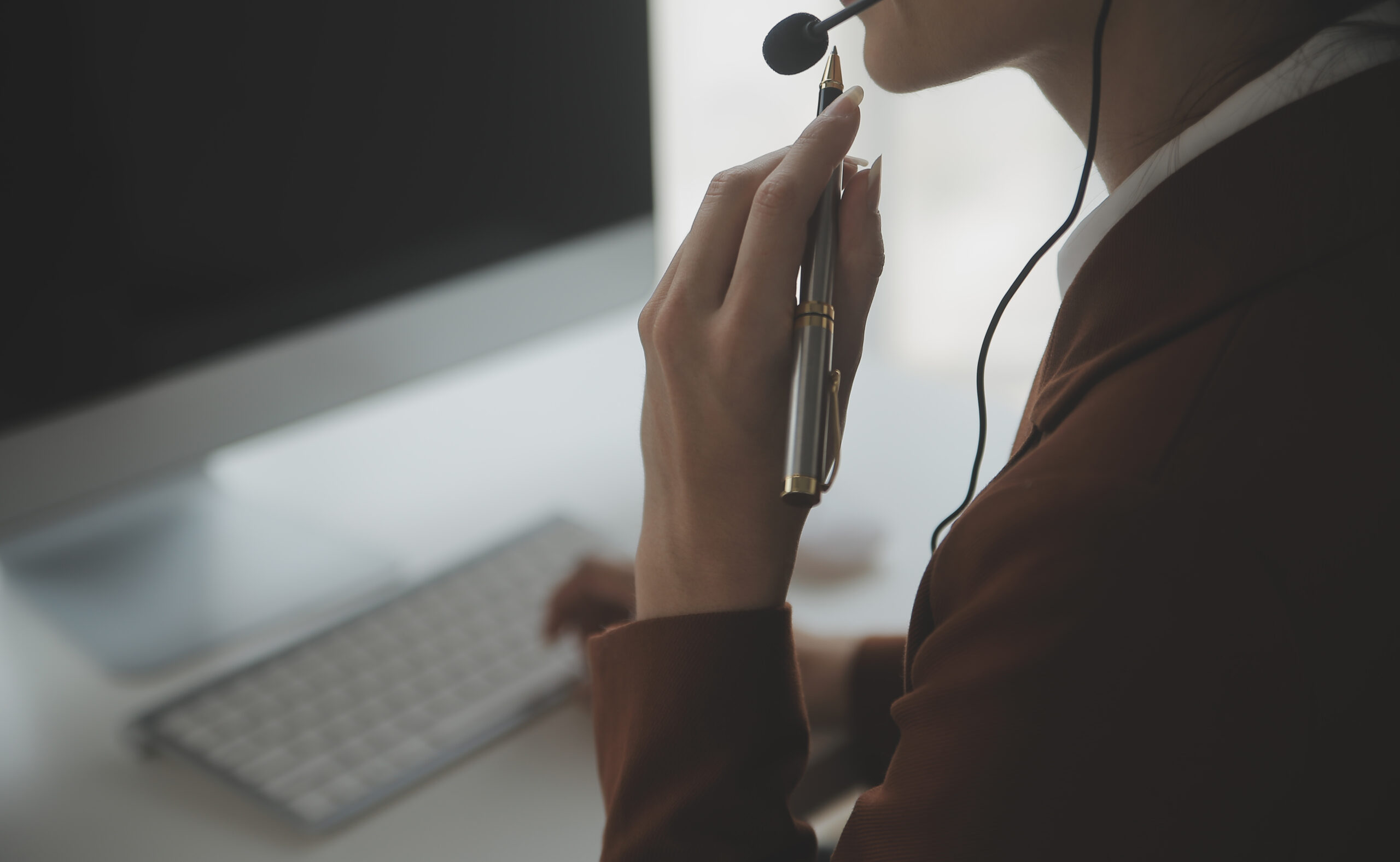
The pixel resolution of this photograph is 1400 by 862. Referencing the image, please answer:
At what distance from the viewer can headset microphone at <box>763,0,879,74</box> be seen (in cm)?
57

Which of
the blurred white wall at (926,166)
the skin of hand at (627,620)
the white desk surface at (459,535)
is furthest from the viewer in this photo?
the blurred white wall at (926,166)

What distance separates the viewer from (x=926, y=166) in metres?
2.13

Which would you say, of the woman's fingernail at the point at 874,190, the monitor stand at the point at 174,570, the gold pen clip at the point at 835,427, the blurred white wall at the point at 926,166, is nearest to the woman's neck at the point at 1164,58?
the woman's fingernail at the point at 874,190

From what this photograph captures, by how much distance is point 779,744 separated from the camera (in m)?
0.51

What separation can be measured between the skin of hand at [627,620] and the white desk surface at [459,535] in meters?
0.04

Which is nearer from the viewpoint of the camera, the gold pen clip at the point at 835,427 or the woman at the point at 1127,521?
the woman at the point at 1127,521

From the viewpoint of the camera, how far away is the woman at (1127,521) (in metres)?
0.37

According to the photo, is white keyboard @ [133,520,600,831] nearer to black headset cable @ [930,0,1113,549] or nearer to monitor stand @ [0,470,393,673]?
monitor stand @ [0,470,393,673]

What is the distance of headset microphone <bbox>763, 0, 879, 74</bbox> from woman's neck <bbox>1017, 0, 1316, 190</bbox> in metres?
0.11

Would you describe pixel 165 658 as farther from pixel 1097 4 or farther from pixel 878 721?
pixel 1097 4

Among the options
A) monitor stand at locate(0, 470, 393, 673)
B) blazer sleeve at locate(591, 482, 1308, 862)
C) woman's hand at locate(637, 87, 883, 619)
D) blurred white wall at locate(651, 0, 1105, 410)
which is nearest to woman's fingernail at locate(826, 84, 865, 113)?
woman's hand at locate(637, 87, 883, 619)

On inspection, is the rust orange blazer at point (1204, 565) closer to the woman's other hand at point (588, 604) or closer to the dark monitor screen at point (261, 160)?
the woman's other hand at point (588, 604)

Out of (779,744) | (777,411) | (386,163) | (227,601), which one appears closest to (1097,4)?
(777,411)

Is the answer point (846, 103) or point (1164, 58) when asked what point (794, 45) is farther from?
point (1164, 58)
